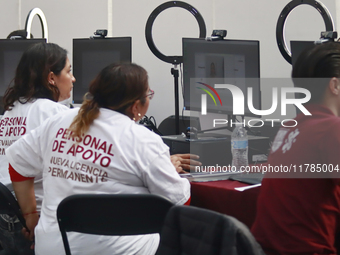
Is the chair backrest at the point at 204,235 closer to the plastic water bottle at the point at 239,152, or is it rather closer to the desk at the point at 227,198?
the desk at the point at 227,198

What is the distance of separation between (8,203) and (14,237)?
0.24 metres

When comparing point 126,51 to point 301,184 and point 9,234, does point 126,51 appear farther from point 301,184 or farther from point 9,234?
point 301,184

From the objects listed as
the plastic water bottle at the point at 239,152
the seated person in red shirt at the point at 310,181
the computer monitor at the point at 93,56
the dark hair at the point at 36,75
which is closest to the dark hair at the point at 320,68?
the seated person in red shirt at the point at 310,181

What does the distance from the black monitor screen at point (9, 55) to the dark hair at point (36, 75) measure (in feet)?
3.59

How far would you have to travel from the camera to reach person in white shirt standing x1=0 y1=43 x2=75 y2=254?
184 centimetres

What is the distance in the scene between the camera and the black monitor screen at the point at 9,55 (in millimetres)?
3086

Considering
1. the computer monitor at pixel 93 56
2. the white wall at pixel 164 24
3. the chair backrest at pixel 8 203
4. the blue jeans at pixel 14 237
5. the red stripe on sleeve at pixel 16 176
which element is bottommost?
the blue jeans at pixel 14 237

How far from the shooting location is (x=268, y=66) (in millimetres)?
3525

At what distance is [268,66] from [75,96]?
1526 mm

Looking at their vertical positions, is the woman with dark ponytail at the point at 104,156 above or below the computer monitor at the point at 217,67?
below

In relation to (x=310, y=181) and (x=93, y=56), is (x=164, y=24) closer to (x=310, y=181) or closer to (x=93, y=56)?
(x=93, y=56)

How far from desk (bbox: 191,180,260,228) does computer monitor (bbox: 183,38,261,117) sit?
0.79 metres

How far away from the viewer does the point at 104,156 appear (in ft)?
4.64

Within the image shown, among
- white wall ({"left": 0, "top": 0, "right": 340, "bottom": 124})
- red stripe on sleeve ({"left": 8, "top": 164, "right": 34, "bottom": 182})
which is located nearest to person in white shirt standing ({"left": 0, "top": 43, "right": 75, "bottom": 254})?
red stripe on sleeve ({"left": 8, "top": 164, "right": 34, "bottom": 182})
